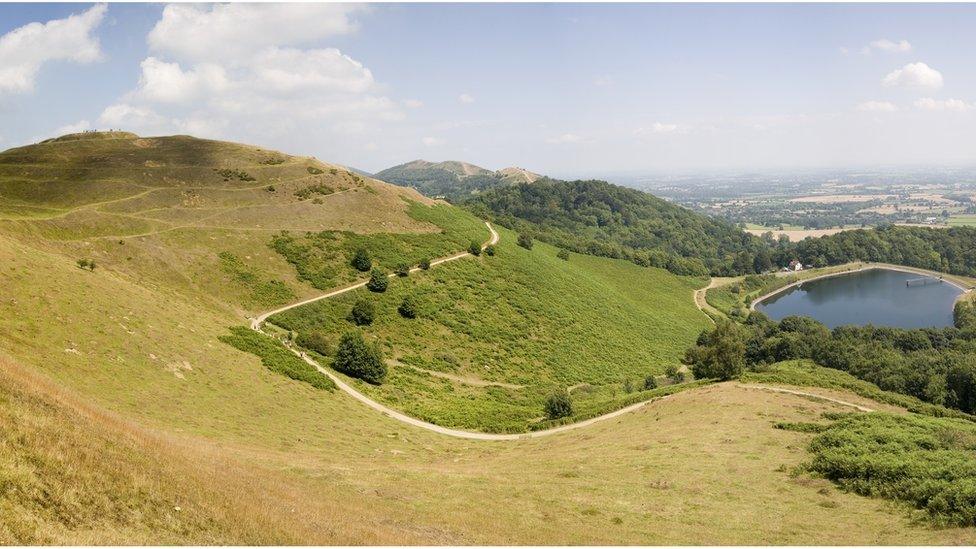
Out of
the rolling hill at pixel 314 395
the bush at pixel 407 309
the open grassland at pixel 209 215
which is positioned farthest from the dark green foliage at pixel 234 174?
the bush at pixel 407 309

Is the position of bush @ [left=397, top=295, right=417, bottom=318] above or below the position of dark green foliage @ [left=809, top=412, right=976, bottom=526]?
above

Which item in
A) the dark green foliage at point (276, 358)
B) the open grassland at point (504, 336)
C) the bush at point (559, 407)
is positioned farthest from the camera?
the open grassland at point (504, 336)

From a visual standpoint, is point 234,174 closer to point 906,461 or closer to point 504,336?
point 504,336

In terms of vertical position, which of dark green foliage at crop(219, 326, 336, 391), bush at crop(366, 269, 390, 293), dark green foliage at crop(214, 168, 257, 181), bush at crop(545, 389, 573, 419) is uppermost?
dark green foliage at crop(214, 168, 257, 181)

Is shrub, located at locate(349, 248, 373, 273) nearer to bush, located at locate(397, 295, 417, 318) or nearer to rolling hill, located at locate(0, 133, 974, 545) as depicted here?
rolling hill, located at locate(0, 133, 974, 545)

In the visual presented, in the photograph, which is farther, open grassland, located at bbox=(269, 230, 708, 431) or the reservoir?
the reservoir

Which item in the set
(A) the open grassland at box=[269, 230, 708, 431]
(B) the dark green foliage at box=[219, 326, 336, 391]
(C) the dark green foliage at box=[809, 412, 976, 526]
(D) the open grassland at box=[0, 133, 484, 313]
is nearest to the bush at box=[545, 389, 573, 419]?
(A) the open grassland at box=[269, 230, 708, 431]

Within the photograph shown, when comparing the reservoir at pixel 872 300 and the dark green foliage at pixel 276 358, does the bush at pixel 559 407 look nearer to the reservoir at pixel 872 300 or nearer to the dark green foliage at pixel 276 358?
the dark green foliage at pixel 276 358
